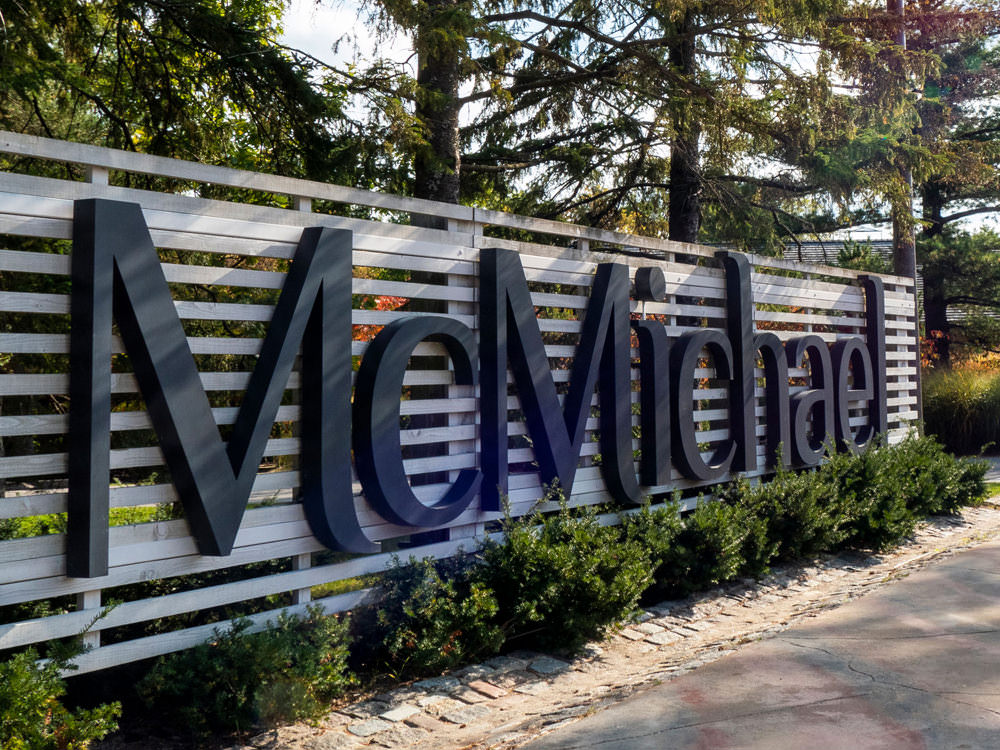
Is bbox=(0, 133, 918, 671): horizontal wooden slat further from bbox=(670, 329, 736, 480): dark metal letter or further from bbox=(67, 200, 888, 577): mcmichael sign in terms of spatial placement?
bbox=(670, 329, 736, 480): dark metal letter

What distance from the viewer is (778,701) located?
4.52 meters

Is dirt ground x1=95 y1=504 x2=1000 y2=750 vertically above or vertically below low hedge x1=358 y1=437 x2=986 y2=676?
below

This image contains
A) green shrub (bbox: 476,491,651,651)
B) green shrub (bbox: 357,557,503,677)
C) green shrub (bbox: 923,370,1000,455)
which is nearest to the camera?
green shrub (bbox: 357,557,503,677)

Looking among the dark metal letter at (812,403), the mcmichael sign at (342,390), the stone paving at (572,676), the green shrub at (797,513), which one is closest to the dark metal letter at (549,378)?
the mcmichael sign at (342,390)

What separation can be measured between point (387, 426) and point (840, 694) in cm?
282

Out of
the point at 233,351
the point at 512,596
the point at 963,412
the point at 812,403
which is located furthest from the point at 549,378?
the point at 963,412

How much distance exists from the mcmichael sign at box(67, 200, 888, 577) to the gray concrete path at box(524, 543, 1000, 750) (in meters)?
1.72

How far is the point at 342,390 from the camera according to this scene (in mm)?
4961

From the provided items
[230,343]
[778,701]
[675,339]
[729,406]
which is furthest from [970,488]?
[230,343]

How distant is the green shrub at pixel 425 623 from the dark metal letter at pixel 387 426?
1.08 ft

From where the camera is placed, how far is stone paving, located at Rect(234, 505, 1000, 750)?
165 inches

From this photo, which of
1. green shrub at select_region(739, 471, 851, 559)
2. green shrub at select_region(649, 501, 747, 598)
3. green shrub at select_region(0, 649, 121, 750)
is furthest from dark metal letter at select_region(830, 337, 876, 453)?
green shrub at select_region(0, 649, 121, 750)

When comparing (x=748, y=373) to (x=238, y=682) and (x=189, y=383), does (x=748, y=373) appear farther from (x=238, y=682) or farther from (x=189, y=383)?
(x=238, y=682)

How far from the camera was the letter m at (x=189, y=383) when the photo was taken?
12.8 feet
